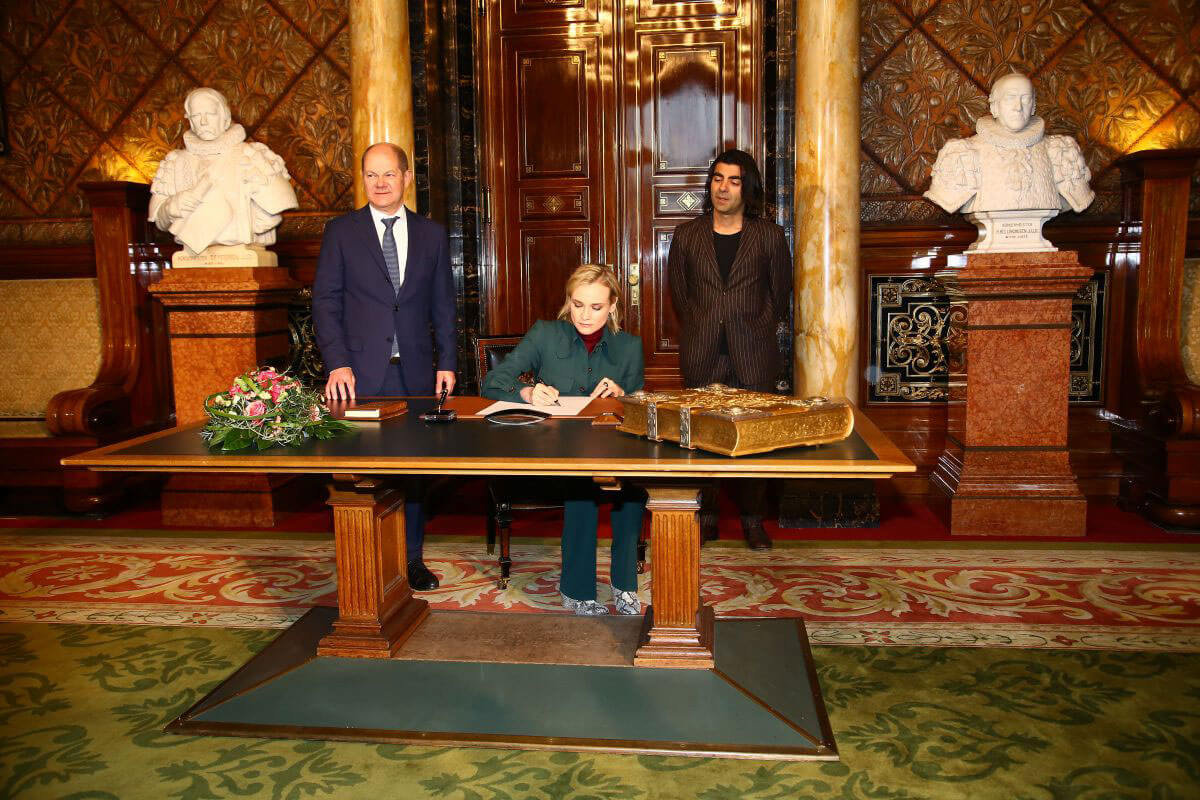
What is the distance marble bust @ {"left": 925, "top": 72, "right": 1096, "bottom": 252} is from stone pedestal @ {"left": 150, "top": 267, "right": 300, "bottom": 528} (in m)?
3.22

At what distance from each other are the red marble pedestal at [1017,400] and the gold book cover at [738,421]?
2099 millimetres

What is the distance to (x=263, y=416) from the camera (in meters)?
2.47

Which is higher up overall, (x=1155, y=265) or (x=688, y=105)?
(x=688, y=105)

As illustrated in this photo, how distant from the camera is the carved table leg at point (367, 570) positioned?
2715 mm

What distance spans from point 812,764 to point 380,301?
2.19 meters

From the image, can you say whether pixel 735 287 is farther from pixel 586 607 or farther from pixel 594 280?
pixel 586 607

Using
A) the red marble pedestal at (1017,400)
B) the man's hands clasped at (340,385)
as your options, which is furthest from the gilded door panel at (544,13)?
the man's hands clasped at (340,385)

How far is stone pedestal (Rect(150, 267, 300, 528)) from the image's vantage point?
471cm

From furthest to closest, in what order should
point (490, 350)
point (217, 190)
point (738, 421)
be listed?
point (217, 190), point (490, 350), point (738, 421)

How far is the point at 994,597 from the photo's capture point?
3504 mm

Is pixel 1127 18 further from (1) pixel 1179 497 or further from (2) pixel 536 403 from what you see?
(2) pixel 536 403

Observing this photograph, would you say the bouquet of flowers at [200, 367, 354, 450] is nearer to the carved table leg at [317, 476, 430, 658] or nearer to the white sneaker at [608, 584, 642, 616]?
the carved table leg at [317, 476, 430, 658]

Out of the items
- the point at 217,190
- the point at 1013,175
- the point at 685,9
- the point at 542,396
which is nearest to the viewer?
the point at 542,396

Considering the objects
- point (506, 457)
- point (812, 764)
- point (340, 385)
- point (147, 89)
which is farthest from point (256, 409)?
point (147, 89)
